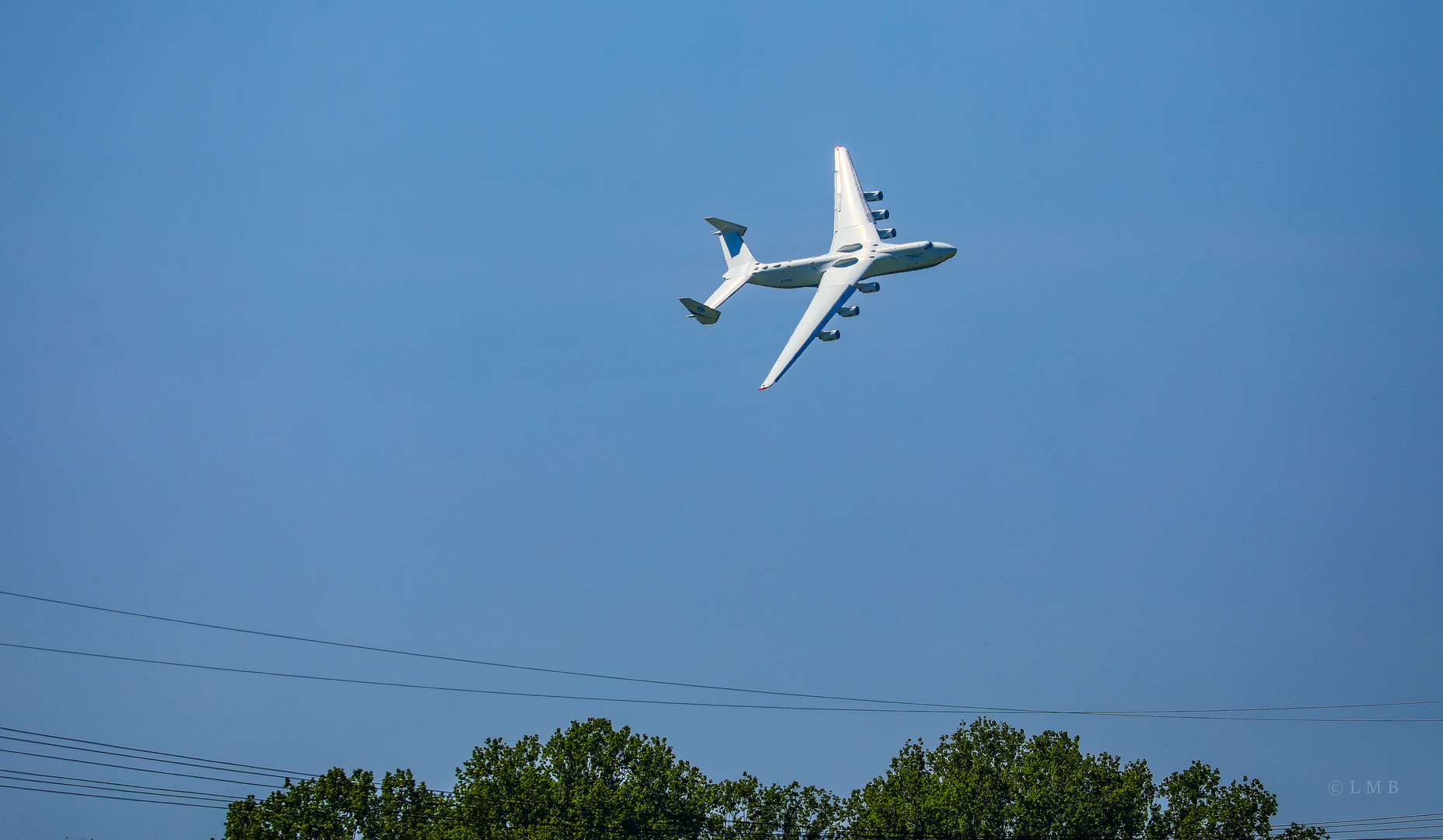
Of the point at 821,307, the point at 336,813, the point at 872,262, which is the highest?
the point at 872,262

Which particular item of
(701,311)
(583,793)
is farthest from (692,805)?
(701,311)

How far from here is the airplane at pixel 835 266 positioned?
278 feet

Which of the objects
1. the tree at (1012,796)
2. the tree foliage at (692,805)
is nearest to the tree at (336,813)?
the tree foliage at (692,805)

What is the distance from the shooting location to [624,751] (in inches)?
3282

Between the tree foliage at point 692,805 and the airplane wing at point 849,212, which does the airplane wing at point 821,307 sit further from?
the tree foliage at point 692,805

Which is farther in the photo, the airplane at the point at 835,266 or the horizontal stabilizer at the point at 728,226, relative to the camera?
the horizontal stabilizer at the point at 728,226

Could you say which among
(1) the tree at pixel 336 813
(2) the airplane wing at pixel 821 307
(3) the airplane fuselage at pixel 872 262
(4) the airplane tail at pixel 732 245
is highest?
(4) the airplane tail at pixel 732 245

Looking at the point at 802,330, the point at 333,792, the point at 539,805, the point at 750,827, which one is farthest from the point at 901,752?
the point at 333,792

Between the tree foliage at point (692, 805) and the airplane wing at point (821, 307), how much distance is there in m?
28.6

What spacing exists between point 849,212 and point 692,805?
1929 inches

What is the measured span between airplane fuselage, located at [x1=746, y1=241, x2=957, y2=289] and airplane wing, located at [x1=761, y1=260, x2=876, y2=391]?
668mm

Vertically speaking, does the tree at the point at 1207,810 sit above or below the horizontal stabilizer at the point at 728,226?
below

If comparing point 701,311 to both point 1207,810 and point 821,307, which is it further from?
point 1207,810

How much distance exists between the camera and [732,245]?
101 m
